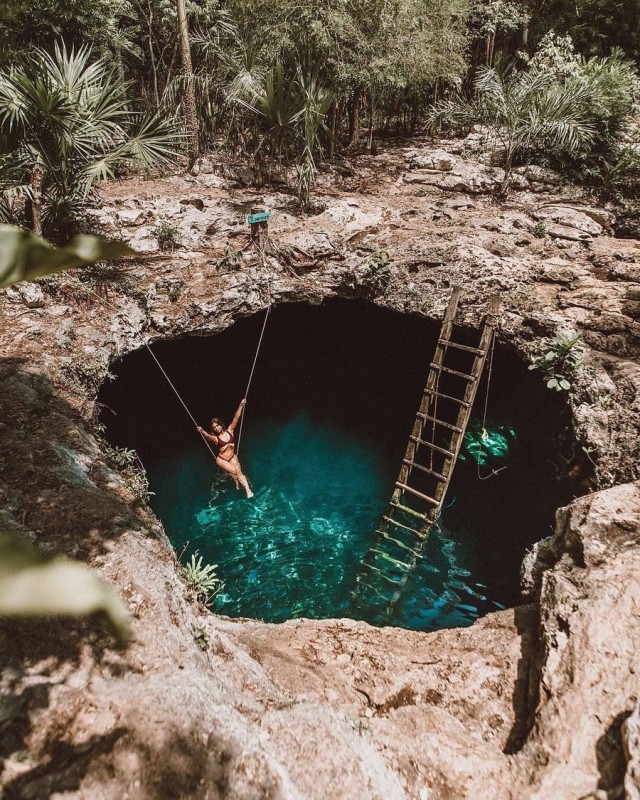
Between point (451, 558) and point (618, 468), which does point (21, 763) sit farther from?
point (451, 558)

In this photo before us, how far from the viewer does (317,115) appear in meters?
7.53

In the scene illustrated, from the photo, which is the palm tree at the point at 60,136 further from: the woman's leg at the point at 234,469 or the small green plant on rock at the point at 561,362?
the small green plant on rock at the point at 561,362

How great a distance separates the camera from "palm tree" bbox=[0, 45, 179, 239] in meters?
5.12

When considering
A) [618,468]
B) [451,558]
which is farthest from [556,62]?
[451,558]

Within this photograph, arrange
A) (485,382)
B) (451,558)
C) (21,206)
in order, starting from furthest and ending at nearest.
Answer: (485,382), (451,558), (21,206)

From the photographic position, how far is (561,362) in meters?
5.39

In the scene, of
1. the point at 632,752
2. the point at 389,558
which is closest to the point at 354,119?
the point at 389,558

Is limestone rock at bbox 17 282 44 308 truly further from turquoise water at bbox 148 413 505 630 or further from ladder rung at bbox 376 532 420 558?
ladder rung at bbox 376 532 420 558

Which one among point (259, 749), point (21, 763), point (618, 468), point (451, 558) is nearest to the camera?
point (21, 763)

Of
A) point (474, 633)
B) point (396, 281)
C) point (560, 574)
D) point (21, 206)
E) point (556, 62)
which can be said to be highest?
point (556, 62)

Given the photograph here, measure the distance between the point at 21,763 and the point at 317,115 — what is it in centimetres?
854

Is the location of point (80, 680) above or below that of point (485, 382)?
above

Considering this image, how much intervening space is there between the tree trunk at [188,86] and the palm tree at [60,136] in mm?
2039

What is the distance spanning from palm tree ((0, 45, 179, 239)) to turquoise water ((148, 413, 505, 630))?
4.51 m
